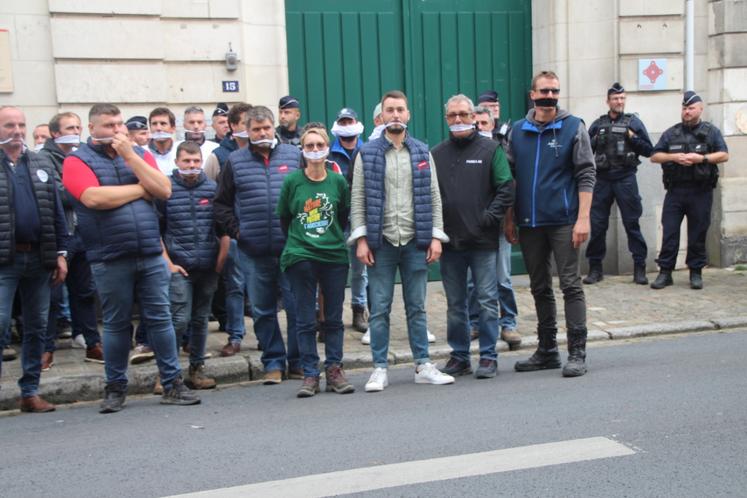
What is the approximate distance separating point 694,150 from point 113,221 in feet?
21.1

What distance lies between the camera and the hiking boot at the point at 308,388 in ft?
22.0

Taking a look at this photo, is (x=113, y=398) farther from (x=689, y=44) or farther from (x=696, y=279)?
(x=689, y=44)

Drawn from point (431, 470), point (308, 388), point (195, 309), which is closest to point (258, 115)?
point (195, 309)

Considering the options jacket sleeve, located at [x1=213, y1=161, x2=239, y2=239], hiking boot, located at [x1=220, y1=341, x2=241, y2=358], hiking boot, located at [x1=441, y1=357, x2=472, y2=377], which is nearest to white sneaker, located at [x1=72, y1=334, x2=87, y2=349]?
hiking boot, located at [x1=220, y1=341, x2=241, y2=358]

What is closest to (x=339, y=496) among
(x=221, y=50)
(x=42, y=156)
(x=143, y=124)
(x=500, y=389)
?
(x=500, y=389)

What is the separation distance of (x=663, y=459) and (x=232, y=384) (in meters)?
3.56

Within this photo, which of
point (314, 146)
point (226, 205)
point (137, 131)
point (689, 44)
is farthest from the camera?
point (689, 44)

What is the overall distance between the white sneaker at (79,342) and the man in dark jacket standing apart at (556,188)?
393 cm

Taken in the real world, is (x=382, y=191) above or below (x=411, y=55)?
below

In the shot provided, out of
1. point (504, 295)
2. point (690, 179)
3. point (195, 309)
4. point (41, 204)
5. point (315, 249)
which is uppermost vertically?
point (41, 204)

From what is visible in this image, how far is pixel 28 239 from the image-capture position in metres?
6.51

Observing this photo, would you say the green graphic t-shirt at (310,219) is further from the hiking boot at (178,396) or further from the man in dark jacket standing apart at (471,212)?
the hiking boot at (178,396)

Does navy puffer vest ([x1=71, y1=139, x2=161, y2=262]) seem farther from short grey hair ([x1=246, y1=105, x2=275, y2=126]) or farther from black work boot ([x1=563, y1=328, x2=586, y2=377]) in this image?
black work boot ([x1=563, y1=328, x2=586, y2=377])

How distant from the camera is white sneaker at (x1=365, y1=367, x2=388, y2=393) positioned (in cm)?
678
